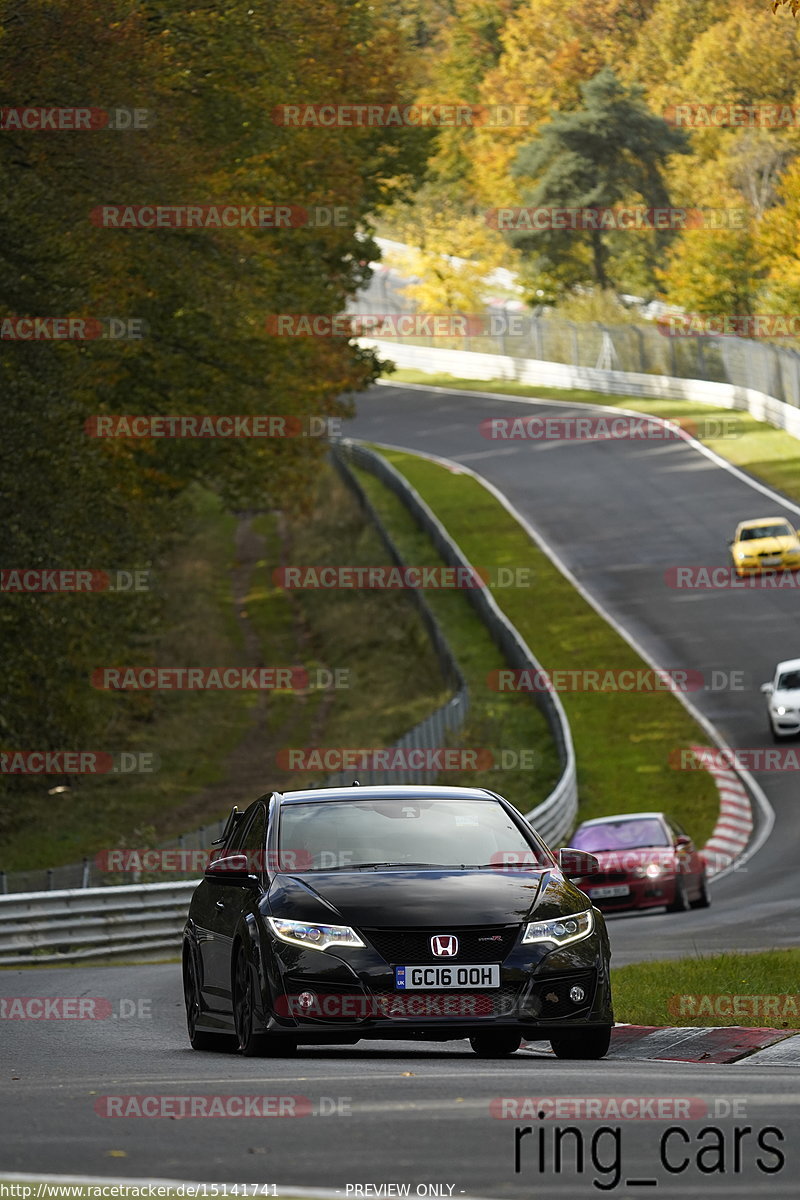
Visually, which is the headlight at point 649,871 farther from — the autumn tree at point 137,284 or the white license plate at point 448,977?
the white license plate at point 448,977

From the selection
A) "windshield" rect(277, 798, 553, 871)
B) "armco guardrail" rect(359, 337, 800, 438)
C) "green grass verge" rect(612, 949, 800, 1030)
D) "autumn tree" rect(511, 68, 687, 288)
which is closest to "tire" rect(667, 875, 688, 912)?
"green grass verge" rect(612, 949, 800, 1030)

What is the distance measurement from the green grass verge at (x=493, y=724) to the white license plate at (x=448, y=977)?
21.6 m

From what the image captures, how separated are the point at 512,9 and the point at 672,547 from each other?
80.2 m

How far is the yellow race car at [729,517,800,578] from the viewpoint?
157 feet

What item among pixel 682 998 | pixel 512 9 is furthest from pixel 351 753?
pixel 512 9

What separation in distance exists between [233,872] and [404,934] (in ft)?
4.34

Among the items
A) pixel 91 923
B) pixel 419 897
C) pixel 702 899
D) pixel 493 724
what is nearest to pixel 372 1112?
pixel 419 897

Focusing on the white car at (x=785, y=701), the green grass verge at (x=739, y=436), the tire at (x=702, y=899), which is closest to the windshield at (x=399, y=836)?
the tire at (x=702, y=899)

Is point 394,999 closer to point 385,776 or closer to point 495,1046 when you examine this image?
point 495,1046

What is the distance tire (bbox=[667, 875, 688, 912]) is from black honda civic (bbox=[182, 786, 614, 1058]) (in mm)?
13197

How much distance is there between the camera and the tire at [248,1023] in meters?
9.98

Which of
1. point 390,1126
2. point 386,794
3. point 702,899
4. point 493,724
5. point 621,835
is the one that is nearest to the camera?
point 390,1126

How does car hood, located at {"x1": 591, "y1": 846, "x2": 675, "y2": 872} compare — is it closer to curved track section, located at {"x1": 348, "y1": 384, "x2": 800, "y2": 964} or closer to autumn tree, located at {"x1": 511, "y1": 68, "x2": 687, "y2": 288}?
curved track section, located at {"x1": 348, "y1": 384, "x2": 800, "y2": 964}

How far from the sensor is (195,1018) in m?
11.4
